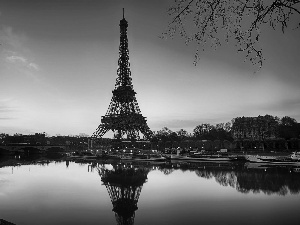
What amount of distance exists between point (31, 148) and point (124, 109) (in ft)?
180

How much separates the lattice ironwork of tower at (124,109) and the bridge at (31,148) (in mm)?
37384

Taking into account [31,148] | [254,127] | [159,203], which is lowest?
[159,203]

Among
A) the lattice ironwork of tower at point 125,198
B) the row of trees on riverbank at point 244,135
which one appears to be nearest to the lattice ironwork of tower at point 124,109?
the row of trees on riverbank at point 244,135

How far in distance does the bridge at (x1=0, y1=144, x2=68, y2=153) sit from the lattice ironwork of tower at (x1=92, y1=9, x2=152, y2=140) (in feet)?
123

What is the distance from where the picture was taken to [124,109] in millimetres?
92688

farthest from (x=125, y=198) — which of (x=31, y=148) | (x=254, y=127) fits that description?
(x=254, y=127)

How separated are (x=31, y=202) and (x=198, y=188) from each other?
13.4m

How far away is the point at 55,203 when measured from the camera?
1953 centimetres

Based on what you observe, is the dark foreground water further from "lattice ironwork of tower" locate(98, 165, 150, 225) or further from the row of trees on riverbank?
the row of trees on riverbank

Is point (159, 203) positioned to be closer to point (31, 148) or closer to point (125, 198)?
point (125, 198)

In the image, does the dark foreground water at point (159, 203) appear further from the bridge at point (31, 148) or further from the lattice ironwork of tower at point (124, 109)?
the bridge at point (31, 148)

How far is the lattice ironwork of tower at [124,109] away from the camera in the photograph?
297 feet

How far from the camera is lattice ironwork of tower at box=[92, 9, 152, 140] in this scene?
90.4 meters

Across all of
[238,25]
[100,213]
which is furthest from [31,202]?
[238,25]
